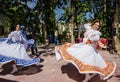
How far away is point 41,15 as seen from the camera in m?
27.8

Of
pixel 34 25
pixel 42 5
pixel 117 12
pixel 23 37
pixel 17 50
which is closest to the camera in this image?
pixel 17 50

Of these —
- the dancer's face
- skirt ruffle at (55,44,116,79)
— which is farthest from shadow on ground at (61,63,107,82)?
→ the dancer's face

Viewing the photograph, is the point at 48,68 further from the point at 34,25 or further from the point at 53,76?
the point at 34,25

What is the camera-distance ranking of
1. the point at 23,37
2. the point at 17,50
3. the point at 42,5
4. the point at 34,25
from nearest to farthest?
1. the point at 17,50
2. the point at 23,37
3. the point at 42,5
4. the point at 34,25

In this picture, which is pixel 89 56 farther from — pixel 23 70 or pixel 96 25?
pixel 23 70

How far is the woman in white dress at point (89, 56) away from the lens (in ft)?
27.9

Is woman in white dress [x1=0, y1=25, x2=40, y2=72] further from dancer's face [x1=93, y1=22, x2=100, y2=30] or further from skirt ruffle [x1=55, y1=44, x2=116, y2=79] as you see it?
dancer's face [x1=93, y1=22, x2=100, y2=30]

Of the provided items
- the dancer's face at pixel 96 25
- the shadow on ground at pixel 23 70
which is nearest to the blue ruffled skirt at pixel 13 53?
the shadow on ground at pixel 23 70

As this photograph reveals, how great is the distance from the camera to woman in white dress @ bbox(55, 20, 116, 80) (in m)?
8.51

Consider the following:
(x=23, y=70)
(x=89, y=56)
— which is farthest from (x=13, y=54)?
(x=89, y=56)

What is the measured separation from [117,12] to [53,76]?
28.5ft

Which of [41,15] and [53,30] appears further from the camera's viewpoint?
[53,30]

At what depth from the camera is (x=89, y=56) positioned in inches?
343

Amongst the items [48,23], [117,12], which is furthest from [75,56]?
[48,23]
